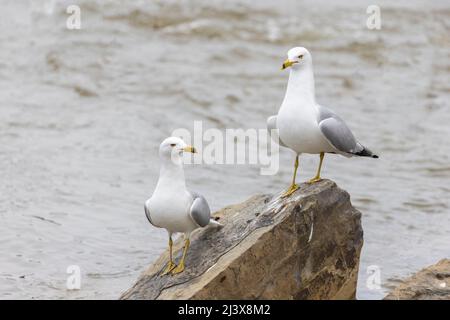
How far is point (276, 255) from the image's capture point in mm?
7102

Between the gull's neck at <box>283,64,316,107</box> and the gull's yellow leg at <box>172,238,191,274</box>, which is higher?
the gull's neck at <box>283,64,316,107</box>

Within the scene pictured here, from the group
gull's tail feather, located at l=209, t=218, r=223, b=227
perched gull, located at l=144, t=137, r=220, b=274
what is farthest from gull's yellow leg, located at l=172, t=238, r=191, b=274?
gull's tail feather, located at l=209, t=218, r=223, b=227

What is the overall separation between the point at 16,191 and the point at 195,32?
33.9 feet

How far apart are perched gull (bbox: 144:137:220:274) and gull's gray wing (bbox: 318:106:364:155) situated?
1.07 metres

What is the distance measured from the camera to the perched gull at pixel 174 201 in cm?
709

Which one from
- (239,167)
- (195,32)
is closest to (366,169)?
(239,167)

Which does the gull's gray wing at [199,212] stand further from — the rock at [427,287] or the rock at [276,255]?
the rock at [427,287]

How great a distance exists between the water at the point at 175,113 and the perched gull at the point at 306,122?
208 centimetres

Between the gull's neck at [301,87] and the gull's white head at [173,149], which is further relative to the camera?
the gull's neck at [301,87]

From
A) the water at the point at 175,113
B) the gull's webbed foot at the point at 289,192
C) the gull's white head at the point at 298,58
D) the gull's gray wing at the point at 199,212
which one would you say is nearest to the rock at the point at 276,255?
the gull's webbed foot at the point at 289,192

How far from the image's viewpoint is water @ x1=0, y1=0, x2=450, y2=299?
1045 centimetres

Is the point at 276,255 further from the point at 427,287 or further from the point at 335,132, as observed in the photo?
the point at 427,287

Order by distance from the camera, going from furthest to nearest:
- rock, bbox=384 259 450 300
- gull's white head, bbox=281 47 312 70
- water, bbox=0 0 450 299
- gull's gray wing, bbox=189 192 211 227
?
water, bbox=0 0 450 299
gull's white head, bbox=281 47 312 70
rock, bbox=384 259 450 300
gull's gray wing, bbox=189 192 211 227

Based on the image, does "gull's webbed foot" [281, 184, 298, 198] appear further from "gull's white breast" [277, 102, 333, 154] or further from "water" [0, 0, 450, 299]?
"water" [0, 0, 450, 299]
